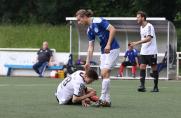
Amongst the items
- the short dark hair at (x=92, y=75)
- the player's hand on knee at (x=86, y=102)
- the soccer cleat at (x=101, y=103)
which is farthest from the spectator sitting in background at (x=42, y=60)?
the short dark hair at (x=92, y=75)

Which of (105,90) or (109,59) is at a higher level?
(109,59)

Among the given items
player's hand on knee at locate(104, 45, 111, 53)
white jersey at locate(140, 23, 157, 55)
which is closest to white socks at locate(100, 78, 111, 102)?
player's hand on knee at locate(104, 45, 111, 53)

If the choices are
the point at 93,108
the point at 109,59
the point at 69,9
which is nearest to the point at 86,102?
the point at 93,108

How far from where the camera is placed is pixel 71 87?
12.9m

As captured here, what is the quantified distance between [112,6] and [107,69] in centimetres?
3663

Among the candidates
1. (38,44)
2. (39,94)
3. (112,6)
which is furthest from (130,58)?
(112,6)

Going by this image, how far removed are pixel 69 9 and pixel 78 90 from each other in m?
37.0

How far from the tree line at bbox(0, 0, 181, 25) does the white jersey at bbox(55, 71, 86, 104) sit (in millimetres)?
29388

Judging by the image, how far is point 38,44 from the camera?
36.6 metres

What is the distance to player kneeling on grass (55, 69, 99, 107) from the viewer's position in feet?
41.5

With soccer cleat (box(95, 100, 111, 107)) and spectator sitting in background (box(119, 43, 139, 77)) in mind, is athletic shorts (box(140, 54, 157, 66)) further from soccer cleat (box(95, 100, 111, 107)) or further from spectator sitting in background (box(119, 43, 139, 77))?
spectator sitting in background (box(119, 43, 139, 77))

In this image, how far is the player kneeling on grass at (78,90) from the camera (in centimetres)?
1266

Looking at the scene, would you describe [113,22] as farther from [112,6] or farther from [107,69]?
[112,6]

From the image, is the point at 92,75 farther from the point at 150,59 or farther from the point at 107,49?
the point at 150,59
